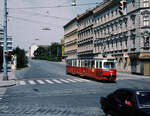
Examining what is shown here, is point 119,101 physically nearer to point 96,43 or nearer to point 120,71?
→ point 120,71

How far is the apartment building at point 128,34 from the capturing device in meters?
39.7

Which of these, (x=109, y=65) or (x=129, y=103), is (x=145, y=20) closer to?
(x=109, y=65)

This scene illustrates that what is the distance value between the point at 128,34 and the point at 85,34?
27895mm

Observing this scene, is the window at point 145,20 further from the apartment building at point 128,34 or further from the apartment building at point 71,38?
the apartment building at point 71,38

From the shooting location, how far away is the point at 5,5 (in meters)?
25.9

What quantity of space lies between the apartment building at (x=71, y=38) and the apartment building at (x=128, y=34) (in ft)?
84.9

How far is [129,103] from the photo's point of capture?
293 inches

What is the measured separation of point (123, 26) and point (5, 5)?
25232 millimetres

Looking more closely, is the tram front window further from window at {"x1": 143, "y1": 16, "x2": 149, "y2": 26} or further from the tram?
window at {"x1": 143, "y1": 16, "x2": 149, "y2": 26}

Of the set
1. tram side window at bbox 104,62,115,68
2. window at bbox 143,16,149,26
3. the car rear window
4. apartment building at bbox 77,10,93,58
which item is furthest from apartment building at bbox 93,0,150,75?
the car rear window

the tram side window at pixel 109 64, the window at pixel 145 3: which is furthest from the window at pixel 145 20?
the tram side window at pixel 109 64

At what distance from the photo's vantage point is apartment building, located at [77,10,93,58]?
213 ft

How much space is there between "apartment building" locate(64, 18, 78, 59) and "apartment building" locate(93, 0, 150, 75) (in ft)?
84.9

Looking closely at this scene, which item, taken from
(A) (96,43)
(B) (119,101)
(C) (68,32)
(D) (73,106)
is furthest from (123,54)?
(C) (68,32)
